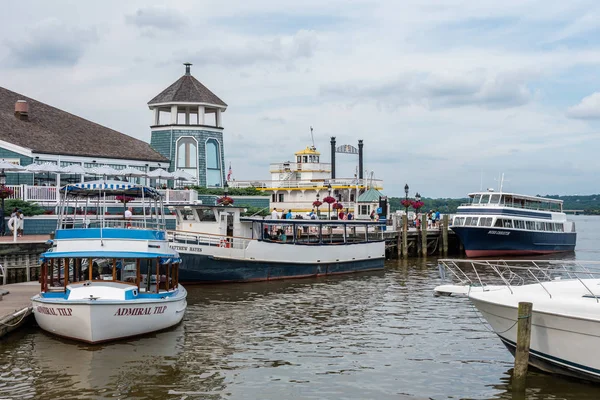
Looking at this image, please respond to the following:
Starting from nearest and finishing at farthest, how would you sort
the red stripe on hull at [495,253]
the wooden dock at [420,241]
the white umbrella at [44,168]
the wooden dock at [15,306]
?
the wooden dock at [15,306] < the white umbrella at [44,168] < the wooden dock at [420,241] < the red stripe on hull at [495,253]

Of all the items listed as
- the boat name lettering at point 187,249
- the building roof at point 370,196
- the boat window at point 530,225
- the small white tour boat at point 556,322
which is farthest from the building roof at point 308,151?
the small white tour boat at point 556,322

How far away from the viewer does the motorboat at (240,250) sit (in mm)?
32750

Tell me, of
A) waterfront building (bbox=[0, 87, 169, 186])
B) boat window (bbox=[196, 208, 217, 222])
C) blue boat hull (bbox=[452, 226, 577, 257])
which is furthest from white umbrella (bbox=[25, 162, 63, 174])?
blue boat hull (bbox=[452, 226, 577, 257])

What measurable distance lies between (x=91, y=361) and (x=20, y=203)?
72.2 feet

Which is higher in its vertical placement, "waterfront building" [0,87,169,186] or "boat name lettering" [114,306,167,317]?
"waterfront building" [0,87,169,186]

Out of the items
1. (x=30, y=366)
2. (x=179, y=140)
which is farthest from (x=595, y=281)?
(x=179, y=140)

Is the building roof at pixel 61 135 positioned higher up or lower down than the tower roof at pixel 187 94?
lower down

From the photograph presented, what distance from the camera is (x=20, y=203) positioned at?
38.4 metres

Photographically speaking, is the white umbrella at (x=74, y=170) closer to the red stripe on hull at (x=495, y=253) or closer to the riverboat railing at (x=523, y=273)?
the riverboat railing at (x=523, y=273)

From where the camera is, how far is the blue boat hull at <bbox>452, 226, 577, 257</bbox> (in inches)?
2020

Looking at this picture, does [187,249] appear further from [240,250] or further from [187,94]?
[187,94]

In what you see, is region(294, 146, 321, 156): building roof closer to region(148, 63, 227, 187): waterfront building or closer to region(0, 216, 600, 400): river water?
region(148, 63, 227, 187): waterfront building

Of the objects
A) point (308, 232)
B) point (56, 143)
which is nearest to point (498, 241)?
point (308, 232)

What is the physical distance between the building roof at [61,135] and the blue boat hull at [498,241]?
70.8ft
